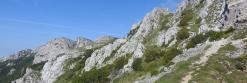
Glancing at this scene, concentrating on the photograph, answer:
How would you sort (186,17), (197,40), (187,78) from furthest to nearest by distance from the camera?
(186,17) < (197,40) < (187,78)

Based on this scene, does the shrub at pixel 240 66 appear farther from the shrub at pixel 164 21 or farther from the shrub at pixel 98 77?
the shrub at pixel 164 21

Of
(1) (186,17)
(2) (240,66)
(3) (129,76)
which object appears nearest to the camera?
(2) (240,66)

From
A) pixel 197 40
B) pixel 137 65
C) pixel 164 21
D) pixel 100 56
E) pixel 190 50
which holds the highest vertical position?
pixel 164 21

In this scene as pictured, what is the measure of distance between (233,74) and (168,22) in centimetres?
10443

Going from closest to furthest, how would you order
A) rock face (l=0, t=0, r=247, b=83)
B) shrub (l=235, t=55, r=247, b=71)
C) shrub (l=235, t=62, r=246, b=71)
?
rock face (l=0, t=0, r=247, b=83) → shrub (l=235, t=62, r=246, b=71) → shrub (l=235, t=55, r=247, b=71)

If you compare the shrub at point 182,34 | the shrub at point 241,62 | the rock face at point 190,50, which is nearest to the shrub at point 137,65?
the rock face at point 190,50

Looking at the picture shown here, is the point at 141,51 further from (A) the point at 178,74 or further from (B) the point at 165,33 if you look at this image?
(A) the point at 178,74

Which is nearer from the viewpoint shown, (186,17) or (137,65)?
(137,65)

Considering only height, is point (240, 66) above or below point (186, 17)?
below

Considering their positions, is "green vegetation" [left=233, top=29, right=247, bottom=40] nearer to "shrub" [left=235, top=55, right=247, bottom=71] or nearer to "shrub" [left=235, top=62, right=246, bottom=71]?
"shrub" [left=235, top=55, right=247, bottom=71]

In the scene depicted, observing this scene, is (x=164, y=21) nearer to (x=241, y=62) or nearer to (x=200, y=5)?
(x=200, y=5)

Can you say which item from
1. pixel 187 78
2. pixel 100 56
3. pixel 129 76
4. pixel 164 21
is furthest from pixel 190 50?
pixel 100 56

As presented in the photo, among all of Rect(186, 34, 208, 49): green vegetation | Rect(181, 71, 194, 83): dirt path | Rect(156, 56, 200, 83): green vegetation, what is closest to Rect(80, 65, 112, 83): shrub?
Rect(186, 34, 208, 49): green vegetation

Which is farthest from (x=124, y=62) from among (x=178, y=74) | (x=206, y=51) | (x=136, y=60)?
(x=178, y=74)
